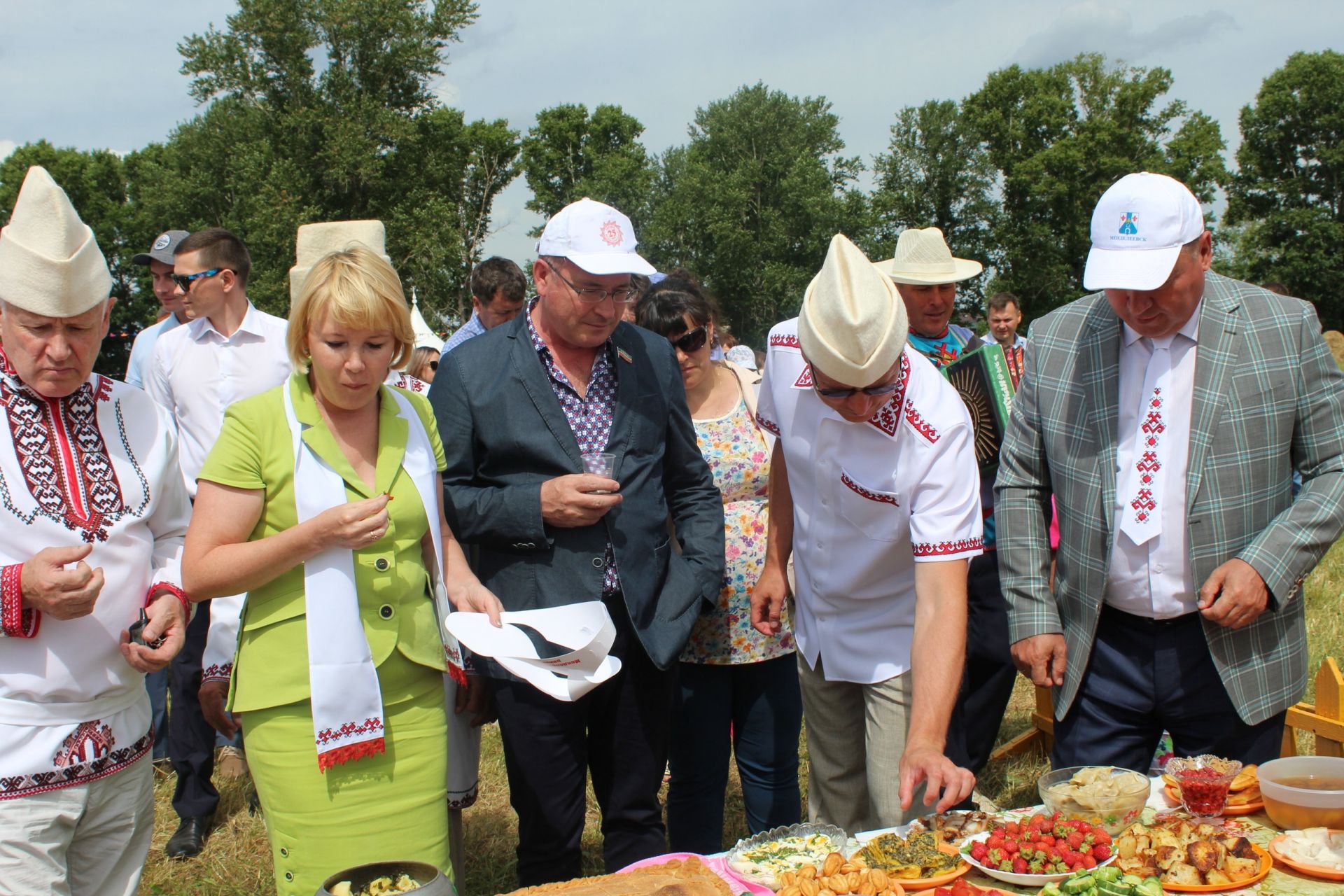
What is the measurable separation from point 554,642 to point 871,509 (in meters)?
0.82

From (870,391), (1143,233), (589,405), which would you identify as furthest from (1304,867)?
(589,405)

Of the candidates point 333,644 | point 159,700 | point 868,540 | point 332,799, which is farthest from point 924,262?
A: point 159,700

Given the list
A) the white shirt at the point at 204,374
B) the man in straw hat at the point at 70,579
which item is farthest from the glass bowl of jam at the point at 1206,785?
the white shirt at the point at 204,374

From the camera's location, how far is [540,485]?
8.23 feet

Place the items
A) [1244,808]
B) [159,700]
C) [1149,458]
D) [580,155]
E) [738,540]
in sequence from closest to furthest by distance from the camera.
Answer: [1244,808], [1149,458], [738,540], [159,700], [580,155]

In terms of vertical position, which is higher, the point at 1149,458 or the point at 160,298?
the point at 160,298

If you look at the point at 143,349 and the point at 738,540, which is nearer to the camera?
the point at 738,540

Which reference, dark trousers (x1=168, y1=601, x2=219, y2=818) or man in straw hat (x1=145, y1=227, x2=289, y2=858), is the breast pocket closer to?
man in straw hat (x1=145, y1=227, x2=289, y2=858)

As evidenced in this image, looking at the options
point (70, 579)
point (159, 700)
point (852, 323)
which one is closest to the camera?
point (70, 579)

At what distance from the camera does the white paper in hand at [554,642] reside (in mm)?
2102

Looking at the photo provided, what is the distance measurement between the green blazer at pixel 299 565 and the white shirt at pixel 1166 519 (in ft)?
5.20

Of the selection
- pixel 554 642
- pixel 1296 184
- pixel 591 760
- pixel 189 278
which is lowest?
pixel 591 760

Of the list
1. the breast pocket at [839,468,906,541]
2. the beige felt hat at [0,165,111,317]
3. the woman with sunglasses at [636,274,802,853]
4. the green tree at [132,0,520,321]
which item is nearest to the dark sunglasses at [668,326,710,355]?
the woman with sunglasses at [636,274,802,853]

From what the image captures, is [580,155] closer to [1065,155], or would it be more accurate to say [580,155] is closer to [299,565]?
[1065,155]
